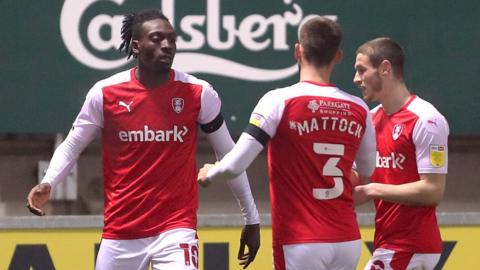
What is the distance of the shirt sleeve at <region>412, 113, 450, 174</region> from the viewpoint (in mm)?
7547

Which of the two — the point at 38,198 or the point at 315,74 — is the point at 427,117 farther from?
the point at 38,198

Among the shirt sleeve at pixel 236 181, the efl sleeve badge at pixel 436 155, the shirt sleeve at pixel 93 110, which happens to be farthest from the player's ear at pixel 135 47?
the efl sleeve badge at pixel 436 155

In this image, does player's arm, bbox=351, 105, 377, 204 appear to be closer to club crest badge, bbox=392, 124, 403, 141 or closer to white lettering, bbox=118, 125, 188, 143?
club crest badge, bbox=392, 124, 403, 141

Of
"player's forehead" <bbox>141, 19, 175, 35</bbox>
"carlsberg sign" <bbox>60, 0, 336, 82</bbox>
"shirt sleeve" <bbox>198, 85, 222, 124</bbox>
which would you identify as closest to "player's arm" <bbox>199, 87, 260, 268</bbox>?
"shirt sleeve" <bbox>198, 85, 222, 124</bbox>

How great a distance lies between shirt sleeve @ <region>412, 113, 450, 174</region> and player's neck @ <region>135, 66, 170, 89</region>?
4.40 ft

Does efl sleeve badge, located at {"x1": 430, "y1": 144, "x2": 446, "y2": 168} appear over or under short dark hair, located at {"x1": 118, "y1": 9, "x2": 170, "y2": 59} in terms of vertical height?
under

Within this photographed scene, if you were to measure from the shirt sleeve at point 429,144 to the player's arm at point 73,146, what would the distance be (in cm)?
166

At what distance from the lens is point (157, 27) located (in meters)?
7.42

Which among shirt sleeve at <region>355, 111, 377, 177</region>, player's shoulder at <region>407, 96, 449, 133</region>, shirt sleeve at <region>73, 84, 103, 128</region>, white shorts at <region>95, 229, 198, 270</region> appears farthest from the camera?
player's shoulder at <region>407, 96, 449, 133</region>

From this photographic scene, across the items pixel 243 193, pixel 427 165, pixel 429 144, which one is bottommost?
pixel 243 193

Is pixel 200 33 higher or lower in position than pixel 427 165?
higher

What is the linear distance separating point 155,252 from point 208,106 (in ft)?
2.67

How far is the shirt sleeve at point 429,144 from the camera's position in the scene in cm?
755

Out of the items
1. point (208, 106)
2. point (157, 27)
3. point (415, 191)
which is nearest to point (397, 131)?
point (415, 191)
